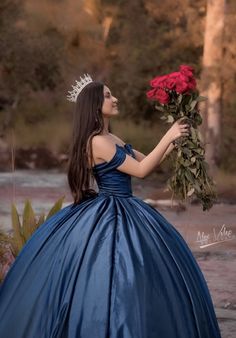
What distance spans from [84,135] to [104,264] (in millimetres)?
702

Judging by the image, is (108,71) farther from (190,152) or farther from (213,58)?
(190,152)

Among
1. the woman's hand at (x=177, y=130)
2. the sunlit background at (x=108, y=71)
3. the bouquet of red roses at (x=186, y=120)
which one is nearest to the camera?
the woman's hand at (x=177, y=130)

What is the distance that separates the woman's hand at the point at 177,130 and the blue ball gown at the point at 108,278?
0.28 m

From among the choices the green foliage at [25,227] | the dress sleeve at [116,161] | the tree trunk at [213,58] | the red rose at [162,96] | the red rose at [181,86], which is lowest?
the green foliage at [25,227]

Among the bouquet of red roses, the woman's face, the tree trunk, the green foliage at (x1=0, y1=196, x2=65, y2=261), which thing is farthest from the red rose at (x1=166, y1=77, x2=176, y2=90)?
the tree trunk

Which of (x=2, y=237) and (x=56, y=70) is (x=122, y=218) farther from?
(x=56, y=70)

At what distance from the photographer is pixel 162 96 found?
4.20 metres

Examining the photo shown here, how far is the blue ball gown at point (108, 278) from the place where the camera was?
3853mm

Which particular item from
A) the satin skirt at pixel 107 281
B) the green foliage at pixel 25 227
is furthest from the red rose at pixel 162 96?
the green foliage at pixel 25 227

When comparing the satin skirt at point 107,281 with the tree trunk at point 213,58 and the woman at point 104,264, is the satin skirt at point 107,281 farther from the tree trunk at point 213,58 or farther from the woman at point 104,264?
the tree trunk at point 213,58

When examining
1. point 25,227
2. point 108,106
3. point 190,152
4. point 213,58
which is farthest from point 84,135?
point 213,58

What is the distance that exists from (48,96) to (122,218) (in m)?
21.4

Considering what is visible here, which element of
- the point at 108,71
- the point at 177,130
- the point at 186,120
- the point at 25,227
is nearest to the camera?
the point at 177,130

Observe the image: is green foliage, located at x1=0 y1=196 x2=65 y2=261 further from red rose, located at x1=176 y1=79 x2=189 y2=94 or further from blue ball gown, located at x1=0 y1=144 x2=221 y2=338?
red rose, located at x1=176 y1=79 x2=189 y2=94
